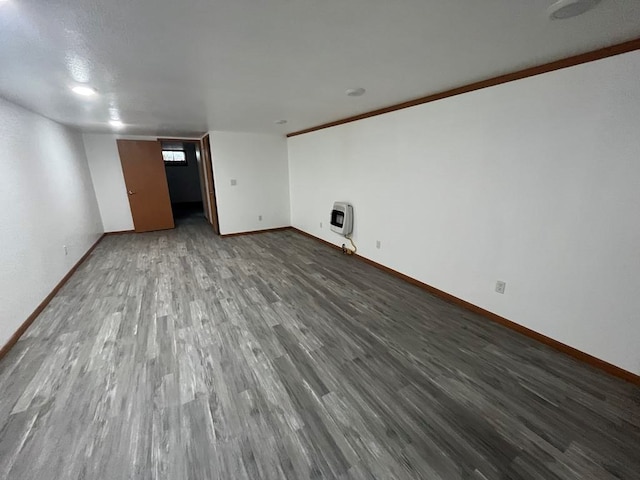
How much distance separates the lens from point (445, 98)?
8.78ft

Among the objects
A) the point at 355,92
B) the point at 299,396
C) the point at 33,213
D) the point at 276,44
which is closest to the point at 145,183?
the point at 33,213

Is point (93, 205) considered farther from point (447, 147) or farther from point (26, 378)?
point (447, 147)

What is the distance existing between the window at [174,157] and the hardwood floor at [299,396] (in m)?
7.90

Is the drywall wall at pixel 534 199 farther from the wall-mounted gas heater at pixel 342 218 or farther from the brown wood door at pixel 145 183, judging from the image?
the brown wood door at pixel 145 183

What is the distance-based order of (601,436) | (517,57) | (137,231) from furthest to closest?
(137,231)
(517,57)
(601,436)

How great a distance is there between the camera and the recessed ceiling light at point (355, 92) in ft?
8.27

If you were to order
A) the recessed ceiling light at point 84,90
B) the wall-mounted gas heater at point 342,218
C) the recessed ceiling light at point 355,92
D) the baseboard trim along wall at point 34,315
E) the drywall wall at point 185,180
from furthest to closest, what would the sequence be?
the drywall wall at point 185,180 < the wall-mounted gas heater at point 342,218 < the recessed ceiling light at point 355,92 < the recessed ceiling light at point 84,90 < the baseboard trim along wall at point 34,315

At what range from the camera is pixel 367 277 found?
3539mm

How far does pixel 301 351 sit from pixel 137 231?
5.92 metres

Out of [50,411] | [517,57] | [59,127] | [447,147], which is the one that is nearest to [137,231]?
[59,127]

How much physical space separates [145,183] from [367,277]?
5627mm

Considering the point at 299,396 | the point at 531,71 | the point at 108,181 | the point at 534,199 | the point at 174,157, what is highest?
the point at 531,71

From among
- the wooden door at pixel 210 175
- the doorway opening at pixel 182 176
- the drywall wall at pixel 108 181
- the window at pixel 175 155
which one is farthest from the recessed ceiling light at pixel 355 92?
the window at pixel 175 155

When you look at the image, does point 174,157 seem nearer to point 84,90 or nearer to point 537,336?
point 84,90
